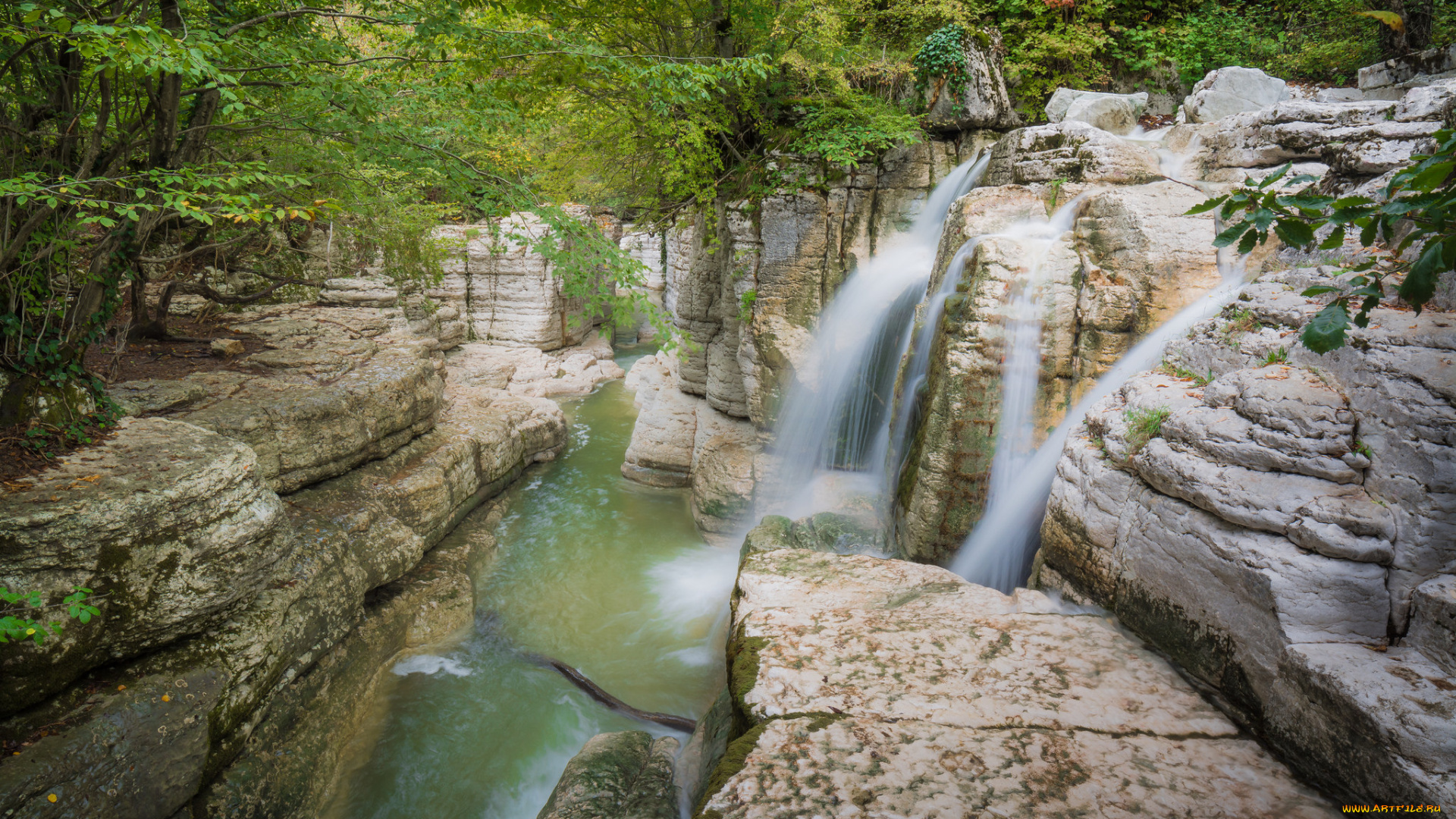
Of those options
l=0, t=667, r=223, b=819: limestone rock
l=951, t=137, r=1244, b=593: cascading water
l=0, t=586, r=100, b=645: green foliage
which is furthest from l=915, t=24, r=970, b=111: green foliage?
l=0, t=667, r=223, b=819: limestone rock

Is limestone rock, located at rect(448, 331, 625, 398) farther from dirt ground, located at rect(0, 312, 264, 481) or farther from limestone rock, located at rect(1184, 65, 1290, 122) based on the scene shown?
limestone rock, located at rect(1184, 65, 1290, 122)

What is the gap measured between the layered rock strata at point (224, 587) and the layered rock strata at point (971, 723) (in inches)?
149

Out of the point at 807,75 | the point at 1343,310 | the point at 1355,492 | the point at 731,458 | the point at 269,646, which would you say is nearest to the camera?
the point at 1343,310

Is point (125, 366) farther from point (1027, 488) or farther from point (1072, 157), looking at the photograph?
point (1072, 157)

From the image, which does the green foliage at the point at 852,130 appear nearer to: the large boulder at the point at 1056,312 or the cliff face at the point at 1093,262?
the cliff face at the point at 1093,262

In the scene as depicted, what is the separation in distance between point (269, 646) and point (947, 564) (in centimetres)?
589

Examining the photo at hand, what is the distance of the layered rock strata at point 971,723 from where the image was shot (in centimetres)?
276

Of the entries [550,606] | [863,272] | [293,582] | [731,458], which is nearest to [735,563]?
[731,458]

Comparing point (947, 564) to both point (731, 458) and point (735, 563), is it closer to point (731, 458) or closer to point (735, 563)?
point (735, 563)

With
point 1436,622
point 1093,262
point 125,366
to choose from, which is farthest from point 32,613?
point 1093,262

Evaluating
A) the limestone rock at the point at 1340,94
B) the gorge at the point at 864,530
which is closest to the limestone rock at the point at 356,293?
the gorge at the point at 864,530

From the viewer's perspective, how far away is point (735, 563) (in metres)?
8.83

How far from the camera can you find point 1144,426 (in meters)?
4.09

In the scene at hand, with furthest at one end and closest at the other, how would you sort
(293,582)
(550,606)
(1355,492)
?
1. (550,606)
2. (293,582)
3. (1355,492)
